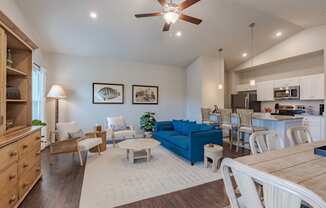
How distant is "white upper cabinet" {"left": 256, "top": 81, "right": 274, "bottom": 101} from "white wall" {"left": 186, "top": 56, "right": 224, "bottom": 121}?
1510mm

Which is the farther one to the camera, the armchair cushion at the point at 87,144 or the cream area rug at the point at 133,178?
the armchair cushion at the point at 87,144

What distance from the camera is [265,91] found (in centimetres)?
640

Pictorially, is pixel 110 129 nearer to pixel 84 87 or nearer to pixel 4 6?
pixel 84 87

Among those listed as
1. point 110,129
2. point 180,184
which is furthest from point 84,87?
point 180,184

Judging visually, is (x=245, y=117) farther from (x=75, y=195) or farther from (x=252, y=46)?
(x=75, y=195)

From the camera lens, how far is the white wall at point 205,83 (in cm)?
633

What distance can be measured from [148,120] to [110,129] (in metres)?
1.60

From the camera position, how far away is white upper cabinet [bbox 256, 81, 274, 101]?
244 inches

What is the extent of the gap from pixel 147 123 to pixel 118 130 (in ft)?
4.01

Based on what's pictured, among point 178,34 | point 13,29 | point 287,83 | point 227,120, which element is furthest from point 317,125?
point 13,29

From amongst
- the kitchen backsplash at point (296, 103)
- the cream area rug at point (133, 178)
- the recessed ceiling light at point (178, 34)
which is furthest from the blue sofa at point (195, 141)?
the kitchen backsplash at point (296, 103)

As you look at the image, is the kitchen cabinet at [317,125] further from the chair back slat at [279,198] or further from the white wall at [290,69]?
the chair back slat at [279,198]

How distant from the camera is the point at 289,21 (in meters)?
4.70

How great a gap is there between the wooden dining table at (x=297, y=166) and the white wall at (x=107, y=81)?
5.39 meters
